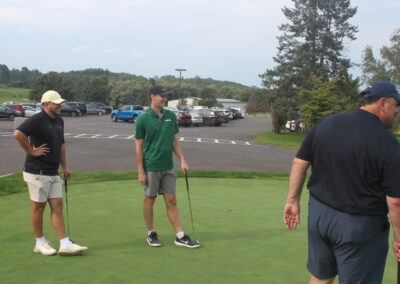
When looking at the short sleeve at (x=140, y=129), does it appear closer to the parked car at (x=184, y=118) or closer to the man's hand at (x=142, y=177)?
the man's hand at (x=142, y=177)

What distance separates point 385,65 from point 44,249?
195 ft

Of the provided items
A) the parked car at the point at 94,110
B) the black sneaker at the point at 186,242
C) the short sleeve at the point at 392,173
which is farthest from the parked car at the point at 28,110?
the short sleeve at the point at 392,173

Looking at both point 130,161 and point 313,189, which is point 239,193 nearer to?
point 313,189

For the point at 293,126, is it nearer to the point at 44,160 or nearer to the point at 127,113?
the point at 127,113

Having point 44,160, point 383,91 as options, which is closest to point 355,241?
point 383,91

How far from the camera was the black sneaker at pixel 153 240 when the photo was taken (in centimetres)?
512

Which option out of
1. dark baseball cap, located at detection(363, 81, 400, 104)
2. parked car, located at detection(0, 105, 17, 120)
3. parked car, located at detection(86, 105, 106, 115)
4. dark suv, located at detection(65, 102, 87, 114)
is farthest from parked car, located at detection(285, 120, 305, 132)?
dark baseball cap, located at detection(363, 81, 400, 104)

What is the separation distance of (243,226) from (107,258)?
6.81 feet

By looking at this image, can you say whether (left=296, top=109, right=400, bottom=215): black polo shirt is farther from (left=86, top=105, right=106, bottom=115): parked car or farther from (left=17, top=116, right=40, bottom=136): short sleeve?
(left=86, top=105, right=106, bottom=115): parked car

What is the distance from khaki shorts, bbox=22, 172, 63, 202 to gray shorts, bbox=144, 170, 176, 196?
101 cm

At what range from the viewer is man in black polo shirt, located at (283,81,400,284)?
279 centimetres

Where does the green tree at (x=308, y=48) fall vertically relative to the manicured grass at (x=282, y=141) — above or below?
above

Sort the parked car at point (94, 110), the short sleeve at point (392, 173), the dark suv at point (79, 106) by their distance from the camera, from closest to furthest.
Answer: the short sleeve at point (392, 173), the dark suv at point (79, 106), the parked car at point (94, 110)

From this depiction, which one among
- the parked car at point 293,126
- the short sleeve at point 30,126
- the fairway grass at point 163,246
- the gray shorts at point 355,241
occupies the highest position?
the short sleeve at point 30,126
